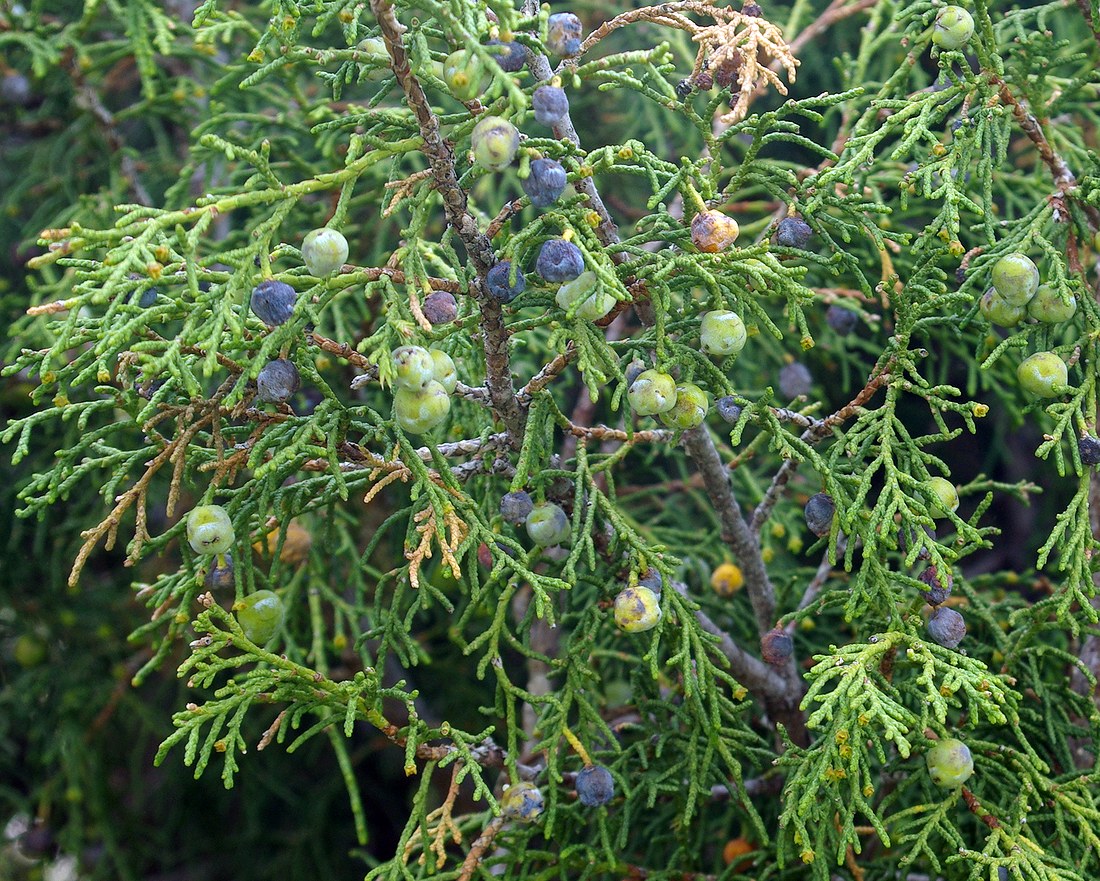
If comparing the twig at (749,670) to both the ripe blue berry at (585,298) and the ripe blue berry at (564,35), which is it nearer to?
the ripe blue berry at (585,298)

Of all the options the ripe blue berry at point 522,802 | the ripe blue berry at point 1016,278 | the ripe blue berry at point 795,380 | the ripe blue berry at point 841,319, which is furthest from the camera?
the ripe blue berry at point 795,380

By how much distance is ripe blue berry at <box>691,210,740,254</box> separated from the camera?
55.0 inches

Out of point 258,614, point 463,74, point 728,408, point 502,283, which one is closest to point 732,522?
point 728,408

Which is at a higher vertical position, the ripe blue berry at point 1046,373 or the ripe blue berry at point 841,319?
the ripe blue berry at point 1046,373

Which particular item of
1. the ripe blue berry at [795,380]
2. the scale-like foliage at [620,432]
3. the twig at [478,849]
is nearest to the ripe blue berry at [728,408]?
the scale-like foliage at [620,432]

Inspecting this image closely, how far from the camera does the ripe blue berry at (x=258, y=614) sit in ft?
5.11

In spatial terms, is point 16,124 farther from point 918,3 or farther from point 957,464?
point 957,464

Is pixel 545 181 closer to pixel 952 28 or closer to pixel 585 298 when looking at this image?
pixel 585 298

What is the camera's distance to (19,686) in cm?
303

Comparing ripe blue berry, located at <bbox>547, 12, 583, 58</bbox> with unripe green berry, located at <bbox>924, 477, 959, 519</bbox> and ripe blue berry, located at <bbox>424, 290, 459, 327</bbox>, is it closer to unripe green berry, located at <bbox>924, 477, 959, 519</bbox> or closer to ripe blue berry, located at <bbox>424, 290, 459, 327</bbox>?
ripe blue berry, located at <bbox>424, 290, 459, 327</bbox>

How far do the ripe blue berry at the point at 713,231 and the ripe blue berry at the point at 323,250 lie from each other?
48cm

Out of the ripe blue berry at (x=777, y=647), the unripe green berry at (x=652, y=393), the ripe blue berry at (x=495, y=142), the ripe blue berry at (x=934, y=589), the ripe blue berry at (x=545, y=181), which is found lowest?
the ripe blue berry at (x=777, y=647)

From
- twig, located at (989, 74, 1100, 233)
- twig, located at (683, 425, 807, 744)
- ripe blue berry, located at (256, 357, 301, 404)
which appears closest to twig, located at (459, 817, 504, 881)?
twig, located at (683, 425, 807, 744)

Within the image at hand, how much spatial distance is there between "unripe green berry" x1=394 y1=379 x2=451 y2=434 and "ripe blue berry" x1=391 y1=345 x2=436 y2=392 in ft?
0.05
